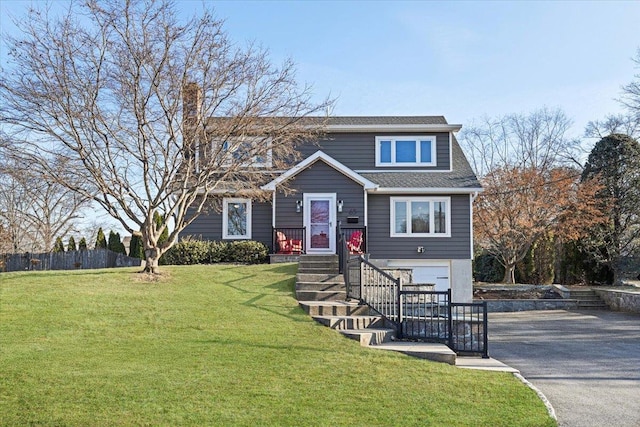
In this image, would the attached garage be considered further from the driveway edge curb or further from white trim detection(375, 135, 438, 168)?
the driveway edge curb

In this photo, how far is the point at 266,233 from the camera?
19984mm

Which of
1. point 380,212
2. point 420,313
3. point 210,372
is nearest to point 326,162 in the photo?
point 380,212

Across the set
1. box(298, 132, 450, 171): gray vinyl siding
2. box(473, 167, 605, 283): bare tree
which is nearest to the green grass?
box(298, 132, 450, 171): gray vinyl siding

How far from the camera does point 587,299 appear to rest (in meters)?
22.0

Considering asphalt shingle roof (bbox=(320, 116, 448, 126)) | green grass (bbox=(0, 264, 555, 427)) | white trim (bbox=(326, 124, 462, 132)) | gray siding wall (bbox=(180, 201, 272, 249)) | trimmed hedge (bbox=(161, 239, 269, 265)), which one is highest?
asphalt shingle roof (bbox=(320, 116, 448, 126))

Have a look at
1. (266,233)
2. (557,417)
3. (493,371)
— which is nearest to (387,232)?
(266,233)

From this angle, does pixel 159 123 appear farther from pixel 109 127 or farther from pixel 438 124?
pixel 438 124

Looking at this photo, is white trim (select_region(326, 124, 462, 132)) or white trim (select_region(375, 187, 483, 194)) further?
white trim (select_region(326, 124, 462, 132))

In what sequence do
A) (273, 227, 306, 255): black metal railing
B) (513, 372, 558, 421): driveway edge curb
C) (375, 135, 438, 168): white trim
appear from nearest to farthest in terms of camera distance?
(513, 372, 558, 421): driveway edge curb → (273, 227, 306, 255): black metal railing → (375, 135, 438, 168): white trim

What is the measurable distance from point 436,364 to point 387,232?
11162 mm

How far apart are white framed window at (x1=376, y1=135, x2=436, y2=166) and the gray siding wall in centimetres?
460

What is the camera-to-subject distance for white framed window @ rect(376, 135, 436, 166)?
68.3 feet

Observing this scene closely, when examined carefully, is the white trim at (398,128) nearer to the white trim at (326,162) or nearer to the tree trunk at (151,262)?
the white trim at (326,162)

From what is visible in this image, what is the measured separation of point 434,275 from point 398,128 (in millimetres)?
5442
